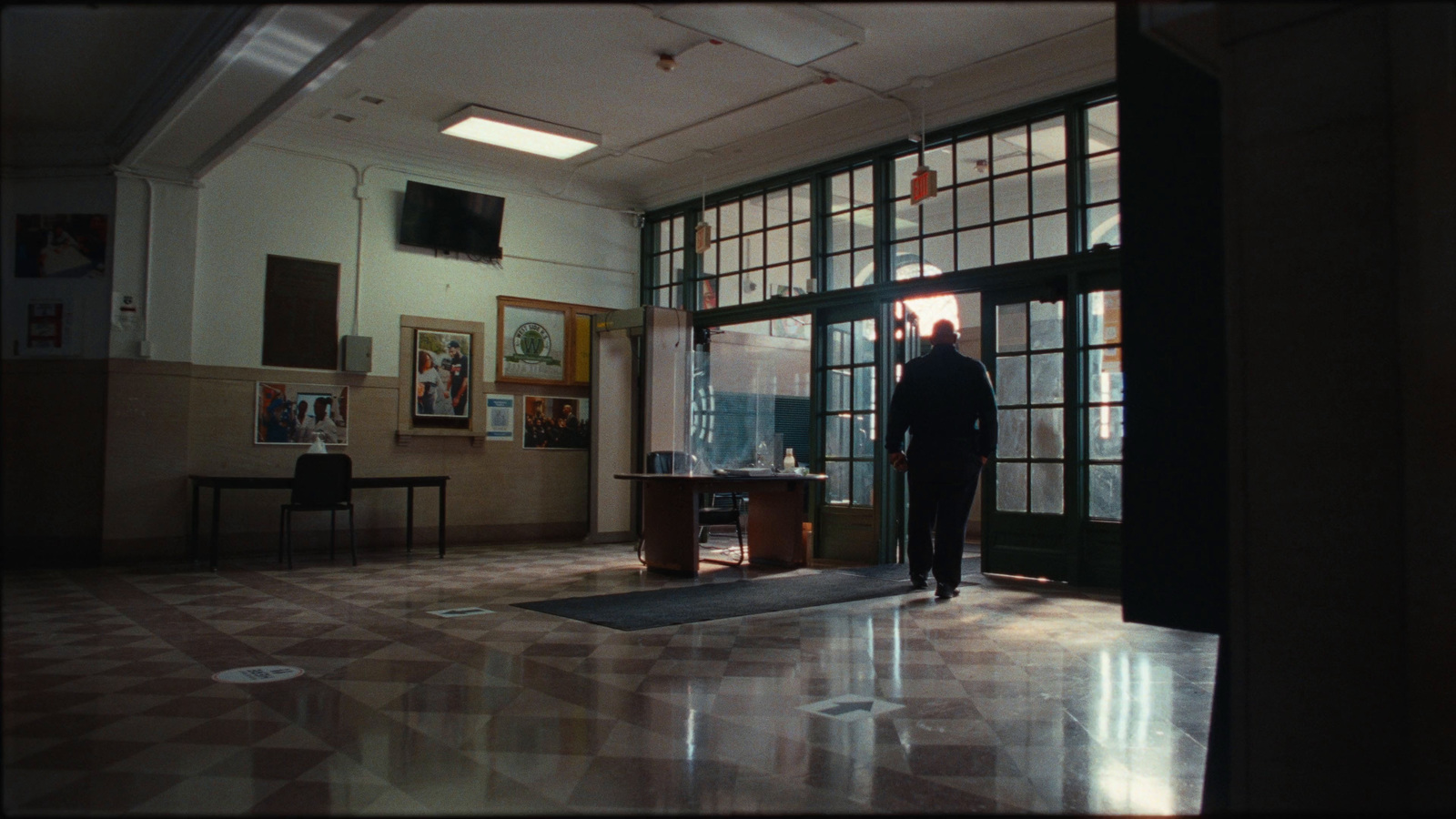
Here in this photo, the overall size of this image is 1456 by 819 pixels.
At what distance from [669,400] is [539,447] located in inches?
56.9

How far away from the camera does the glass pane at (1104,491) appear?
6.56m

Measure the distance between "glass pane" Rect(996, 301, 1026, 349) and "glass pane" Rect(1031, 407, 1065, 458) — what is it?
0.51 metres

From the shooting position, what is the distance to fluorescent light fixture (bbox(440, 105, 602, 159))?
7949mm

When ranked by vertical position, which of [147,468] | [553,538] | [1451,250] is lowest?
[553,538]

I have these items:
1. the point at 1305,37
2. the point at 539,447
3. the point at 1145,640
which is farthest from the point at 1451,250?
the point at 539,447

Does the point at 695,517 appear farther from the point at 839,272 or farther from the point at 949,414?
the point at 839,272

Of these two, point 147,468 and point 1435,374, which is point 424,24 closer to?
point 147,468

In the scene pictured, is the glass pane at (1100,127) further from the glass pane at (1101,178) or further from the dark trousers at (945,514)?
the dark trousers at (945,514)

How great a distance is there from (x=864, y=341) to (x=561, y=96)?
320 cm


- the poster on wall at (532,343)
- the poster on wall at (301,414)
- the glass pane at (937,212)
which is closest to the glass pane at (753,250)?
the glass pane at (937,212)

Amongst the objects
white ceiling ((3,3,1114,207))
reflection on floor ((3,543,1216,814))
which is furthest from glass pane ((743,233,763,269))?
reflection on floor ((3,543,1216,814))

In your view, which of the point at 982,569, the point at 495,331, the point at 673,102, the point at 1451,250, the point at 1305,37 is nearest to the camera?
the point at 1305,37

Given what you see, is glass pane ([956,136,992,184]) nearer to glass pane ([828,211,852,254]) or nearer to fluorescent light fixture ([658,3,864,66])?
glass pane ([828,211,852,254])

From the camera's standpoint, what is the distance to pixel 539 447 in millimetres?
9930
